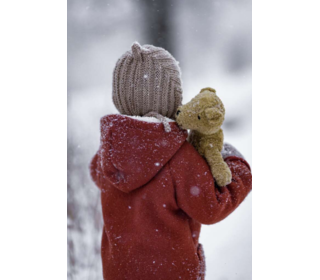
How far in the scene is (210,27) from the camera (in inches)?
151

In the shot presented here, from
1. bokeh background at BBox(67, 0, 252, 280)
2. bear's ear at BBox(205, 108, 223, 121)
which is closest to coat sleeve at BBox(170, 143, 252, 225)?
bear's ear at BBox(205, 108, 223, 121)

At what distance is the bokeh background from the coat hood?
4.98 ft

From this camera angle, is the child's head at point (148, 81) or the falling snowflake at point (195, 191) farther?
the child's head at point (148, 81)

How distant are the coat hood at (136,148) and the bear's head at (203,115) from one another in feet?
0.17

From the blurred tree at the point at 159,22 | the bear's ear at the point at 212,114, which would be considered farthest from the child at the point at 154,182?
the blurred tree at the point at 159,22

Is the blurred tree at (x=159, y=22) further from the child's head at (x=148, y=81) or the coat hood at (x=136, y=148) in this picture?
the coat hood at (x=136, y=148)

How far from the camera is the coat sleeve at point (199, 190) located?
106 centimetres

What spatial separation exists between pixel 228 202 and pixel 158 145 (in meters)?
0.30

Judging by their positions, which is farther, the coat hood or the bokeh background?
the bokeh background

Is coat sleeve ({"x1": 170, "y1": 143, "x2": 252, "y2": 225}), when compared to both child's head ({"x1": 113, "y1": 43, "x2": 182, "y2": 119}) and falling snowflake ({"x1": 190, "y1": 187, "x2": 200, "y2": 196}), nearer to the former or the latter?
falling snowflake ({"x1": 190, "y1": 187, "x2": 200, "y2": 196})

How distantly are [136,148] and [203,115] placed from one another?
0.24 m

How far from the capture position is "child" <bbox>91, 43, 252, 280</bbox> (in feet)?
3.54

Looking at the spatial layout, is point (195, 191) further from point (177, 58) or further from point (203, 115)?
point (177, 58)

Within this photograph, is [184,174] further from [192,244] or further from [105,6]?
[105,6]
